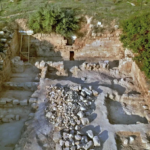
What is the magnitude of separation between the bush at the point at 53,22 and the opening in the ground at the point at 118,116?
6.75 metres

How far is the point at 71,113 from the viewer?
7703mm

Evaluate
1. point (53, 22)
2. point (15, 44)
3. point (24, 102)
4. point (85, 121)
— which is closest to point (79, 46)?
point (53, 22)

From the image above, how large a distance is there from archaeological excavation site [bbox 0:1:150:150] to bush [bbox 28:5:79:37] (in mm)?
444

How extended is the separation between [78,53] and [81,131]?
8.11m

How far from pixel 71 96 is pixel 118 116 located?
7.25ft

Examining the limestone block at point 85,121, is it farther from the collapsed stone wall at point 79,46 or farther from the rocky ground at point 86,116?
the collapsed stone wall at point 79,46

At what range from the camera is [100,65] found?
1171 cm

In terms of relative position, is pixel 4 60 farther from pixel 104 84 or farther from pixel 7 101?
pixel 104 84

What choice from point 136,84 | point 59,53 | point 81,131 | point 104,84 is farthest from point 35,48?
point 81,131

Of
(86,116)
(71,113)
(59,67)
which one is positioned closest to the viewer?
(71,113)

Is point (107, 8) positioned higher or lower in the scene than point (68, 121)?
higher

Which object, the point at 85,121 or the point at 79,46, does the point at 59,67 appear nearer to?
the point at 79,46

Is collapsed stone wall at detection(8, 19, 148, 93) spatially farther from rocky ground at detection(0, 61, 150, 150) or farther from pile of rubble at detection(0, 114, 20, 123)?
pile of rubble at detection(0, 114, 20, 123)

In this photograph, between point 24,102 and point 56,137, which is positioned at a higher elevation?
point 24,102
